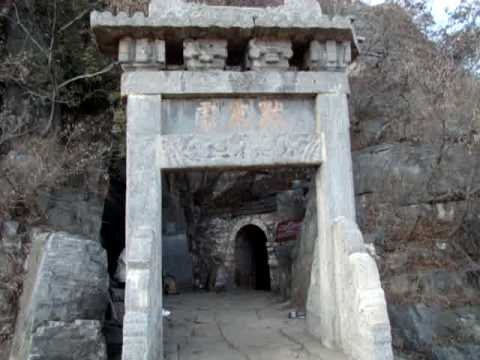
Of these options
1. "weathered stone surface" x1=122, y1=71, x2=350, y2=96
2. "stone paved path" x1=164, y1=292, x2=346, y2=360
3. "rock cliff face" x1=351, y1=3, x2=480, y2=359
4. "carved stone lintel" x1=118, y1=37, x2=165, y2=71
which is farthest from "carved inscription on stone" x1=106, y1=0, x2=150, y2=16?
"rock cliff face" x1=351, y1=3, x2=480, y2=359

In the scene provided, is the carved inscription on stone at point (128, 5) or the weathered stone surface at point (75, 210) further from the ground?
the carved inscription on stone at point (128, 5)

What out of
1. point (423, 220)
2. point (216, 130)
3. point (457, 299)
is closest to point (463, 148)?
point (423, 220)

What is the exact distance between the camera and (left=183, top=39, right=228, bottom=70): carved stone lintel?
188 inches

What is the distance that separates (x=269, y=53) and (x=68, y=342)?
4027 mm

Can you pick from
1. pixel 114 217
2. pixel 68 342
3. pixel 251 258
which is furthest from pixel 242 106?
pixel 251 258

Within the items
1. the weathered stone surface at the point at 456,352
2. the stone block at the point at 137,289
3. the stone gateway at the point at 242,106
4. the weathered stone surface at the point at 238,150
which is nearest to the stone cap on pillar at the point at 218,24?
the stone gateway at the point at 242,106

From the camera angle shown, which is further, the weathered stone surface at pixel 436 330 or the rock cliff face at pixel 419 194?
the rock cliff face at pixel 419 194

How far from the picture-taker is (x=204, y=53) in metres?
4.78

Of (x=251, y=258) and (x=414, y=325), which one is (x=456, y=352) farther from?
(x=251, y=258)

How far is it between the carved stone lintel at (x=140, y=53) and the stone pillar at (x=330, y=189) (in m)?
1.77

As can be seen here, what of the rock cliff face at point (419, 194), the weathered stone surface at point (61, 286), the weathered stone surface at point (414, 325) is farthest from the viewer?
the rock cliff face at point (419, 194)

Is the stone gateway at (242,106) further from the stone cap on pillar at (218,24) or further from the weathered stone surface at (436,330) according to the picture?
the weathered stone surface at (436,330)

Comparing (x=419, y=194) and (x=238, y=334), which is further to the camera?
(x=419, y=194)

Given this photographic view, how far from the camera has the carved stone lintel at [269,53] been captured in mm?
4848
